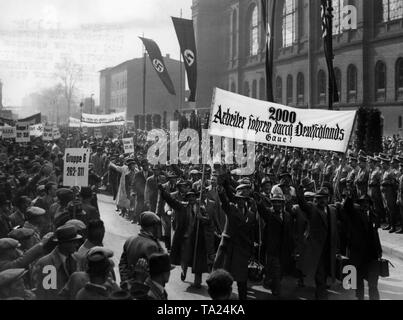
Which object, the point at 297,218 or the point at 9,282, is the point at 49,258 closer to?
the point at 9,282

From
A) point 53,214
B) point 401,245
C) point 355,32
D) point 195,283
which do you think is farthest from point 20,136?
point 355,32

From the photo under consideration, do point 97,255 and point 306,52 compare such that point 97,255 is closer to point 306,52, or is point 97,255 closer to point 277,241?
point 277,241

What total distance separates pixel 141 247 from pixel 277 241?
8.72 ft

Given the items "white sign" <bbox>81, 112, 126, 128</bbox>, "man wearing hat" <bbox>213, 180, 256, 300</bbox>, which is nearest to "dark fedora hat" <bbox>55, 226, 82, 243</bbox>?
"man wearing hat" <bbox>213, 180, 256, 300</bbox>

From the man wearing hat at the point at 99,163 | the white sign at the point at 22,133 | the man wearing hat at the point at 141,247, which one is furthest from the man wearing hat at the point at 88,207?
the man wearing hat at the point at 99,163

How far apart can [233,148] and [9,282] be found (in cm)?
1853

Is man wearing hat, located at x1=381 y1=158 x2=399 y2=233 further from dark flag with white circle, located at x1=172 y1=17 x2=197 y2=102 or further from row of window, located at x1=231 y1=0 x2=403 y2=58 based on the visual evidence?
row of window, located at x1=231 y1=0 x2=403 y2=58

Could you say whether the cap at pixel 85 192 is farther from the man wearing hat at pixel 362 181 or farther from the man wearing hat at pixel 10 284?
the man wearing hat at pixel 362 181

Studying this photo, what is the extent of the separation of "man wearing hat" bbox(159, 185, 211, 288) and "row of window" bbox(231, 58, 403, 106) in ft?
100

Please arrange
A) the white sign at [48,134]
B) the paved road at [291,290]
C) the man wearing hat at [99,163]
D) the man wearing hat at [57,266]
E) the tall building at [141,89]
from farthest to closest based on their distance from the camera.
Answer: the tall building at [141,89] → the white sign at [48,134] → the man wearing hat at [99,163] → the paved road at [291,290] → the man wearing hat at [57,266]

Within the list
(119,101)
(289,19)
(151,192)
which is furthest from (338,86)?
(119,101)

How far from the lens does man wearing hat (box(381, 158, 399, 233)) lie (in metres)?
13.0

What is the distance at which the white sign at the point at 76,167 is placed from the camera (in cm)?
855

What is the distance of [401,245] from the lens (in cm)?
1114
